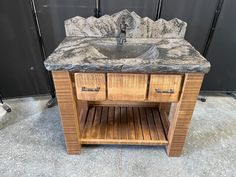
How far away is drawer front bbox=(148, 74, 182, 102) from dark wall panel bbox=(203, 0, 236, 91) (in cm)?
92

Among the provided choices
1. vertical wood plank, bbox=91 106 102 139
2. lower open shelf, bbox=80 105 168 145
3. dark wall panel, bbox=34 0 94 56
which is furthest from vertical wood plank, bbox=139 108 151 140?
dark wall panel, bbox=34 0 94 56

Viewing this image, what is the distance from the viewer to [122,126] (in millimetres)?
1376

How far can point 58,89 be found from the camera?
1.01 metres

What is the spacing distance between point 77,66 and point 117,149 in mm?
718

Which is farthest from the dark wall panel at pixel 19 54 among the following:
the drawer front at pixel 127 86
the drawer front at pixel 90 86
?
the drawer front at pixel 127 86

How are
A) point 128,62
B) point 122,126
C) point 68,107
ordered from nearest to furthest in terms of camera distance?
point 128,62 < point 68,107 < point 122,126

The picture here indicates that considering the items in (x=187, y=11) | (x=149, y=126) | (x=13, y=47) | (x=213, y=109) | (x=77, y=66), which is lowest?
(x=213, y=109)

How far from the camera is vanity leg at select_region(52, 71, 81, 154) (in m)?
0.98

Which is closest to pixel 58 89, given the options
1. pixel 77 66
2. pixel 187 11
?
pixel 77 66

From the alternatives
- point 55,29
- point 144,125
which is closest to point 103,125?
point 144,125

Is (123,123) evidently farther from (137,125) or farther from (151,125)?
(151,125)

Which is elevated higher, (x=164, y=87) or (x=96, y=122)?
(x=164, y=87)

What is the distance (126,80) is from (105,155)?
2.00 feet

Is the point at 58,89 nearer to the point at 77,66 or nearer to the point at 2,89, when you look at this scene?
the point at 77,66
